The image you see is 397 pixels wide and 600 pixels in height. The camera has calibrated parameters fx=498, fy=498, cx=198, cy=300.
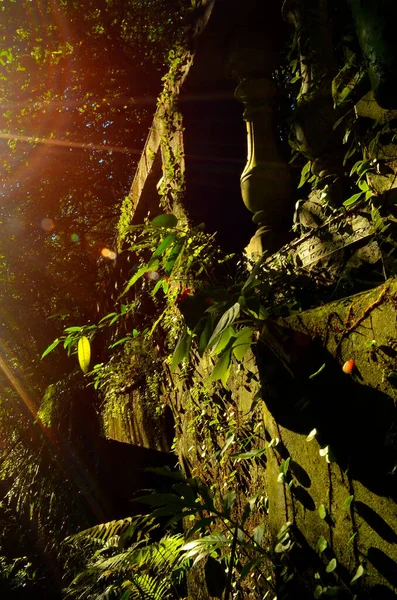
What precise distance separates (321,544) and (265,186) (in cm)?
135

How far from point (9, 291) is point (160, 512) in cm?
818

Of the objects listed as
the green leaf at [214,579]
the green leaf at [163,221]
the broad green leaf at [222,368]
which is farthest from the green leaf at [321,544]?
the green leaf at [163,221]

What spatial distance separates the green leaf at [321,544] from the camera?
3.99 ft

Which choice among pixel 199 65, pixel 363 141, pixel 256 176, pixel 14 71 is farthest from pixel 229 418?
pixel 14 71

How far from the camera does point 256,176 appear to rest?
6.73 ft

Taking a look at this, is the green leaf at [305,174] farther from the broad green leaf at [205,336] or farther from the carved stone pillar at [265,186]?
the broad green leaf at [205,336]

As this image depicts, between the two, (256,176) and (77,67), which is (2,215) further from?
(256,176)

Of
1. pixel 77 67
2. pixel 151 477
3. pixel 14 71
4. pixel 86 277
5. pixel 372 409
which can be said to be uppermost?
pixel 14 71

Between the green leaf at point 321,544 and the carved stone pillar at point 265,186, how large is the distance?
3.64 ft

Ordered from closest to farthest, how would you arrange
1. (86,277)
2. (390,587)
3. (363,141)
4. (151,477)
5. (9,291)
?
(390,587) < (363,141) < (151,477) < (86,277) < (9,291)

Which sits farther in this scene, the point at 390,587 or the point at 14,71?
the point at 14,71

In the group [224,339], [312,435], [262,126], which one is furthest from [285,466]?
[262,126]

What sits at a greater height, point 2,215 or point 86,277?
point 2,215

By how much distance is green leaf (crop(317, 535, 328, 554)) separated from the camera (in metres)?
1.22
